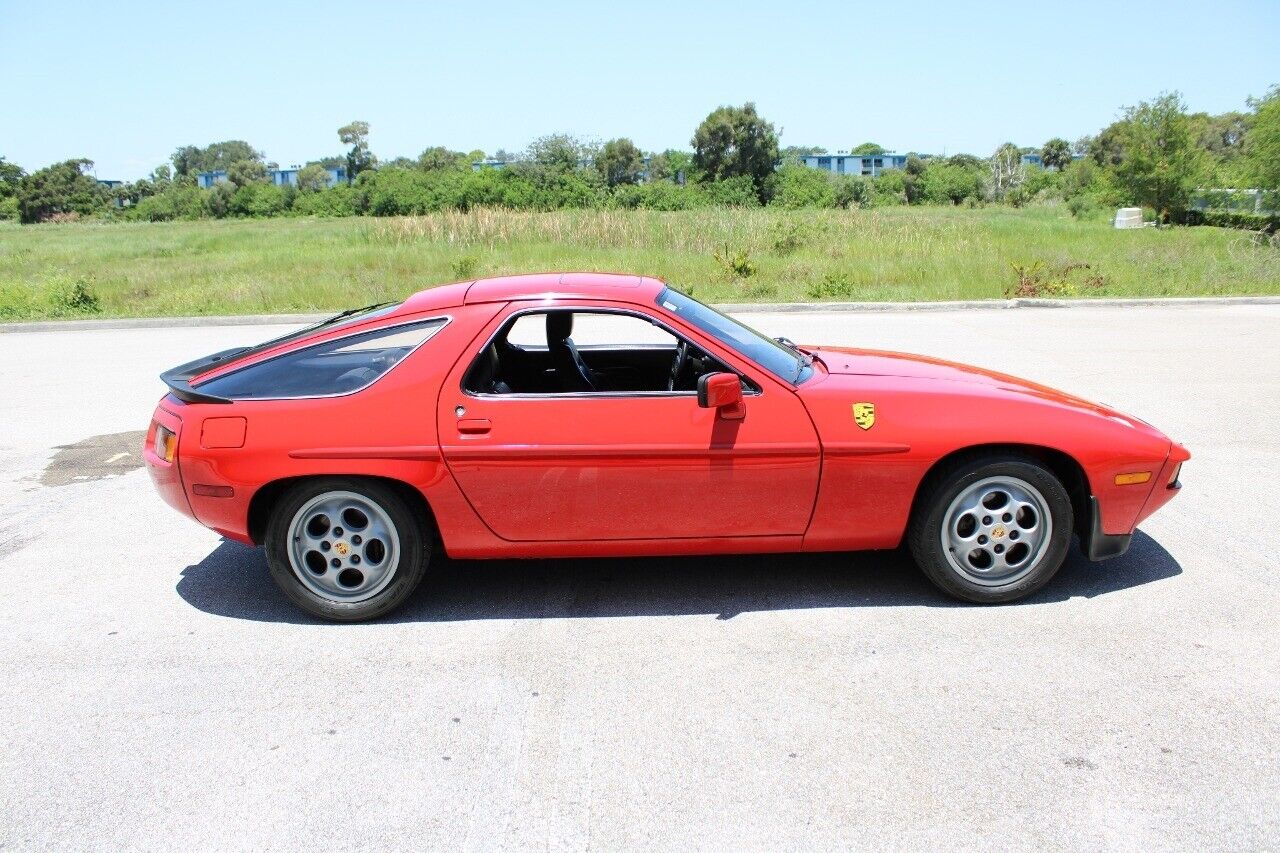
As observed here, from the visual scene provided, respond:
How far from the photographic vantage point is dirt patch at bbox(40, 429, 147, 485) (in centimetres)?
696

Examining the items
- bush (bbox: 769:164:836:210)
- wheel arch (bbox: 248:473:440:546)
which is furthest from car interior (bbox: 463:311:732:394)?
bush (bbox: 769:164:836:210)

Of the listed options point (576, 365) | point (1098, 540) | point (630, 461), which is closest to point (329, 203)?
point (576, 365)

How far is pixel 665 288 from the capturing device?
4836mm

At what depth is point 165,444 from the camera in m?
4.41

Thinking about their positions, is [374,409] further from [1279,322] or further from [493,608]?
[1279,322]

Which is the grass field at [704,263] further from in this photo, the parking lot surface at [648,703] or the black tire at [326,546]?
the black tire at [326,546]

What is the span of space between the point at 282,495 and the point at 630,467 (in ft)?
4.89

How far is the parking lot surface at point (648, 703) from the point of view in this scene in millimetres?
2895

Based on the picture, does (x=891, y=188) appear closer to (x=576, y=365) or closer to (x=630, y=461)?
(x=576, y=365)

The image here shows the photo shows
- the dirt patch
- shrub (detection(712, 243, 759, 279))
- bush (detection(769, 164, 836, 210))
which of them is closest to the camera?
the dirt patch

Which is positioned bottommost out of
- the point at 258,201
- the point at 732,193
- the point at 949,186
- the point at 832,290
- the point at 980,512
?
the point at 980,512

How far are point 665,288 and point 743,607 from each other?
156 centimetres

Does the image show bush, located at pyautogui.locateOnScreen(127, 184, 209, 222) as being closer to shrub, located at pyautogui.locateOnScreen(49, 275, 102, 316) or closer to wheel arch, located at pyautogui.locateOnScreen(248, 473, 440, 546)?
shrub, located at pyautogui.locateOnScreen(49, 275, 102, 316)

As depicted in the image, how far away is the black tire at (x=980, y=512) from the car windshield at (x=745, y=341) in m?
0.77
